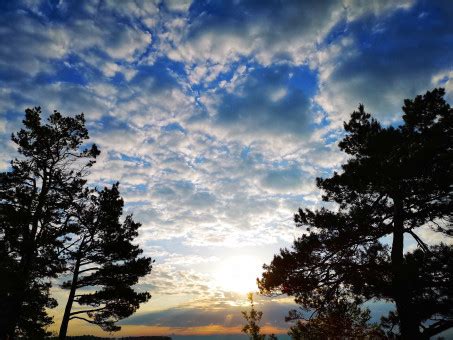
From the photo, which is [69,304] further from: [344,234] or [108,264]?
[344,234]

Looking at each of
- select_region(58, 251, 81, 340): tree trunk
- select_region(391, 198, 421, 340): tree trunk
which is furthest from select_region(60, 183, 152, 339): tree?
select_region(391, 198, 421, 340): tree trunk

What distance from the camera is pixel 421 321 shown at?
1095 cm

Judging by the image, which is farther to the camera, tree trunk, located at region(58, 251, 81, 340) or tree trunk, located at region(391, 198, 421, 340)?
tree trunk, located at region(58, 251, 81, 340)

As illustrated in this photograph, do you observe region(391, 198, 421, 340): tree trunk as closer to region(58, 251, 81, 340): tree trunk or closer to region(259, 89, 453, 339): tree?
region(259, 89, 453, 339): tree

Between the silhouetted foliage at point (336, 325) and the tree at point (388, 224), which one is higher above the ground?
the tree at point (388, 224)

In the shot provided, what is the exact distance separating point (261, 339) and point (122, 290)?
8.88m

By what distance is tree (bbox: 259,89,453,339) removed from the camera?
10898mm

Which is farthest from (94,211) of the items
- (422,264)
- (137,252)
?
(422,264)

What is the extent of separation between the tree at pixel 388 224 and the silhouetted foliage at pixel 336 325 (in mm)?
418

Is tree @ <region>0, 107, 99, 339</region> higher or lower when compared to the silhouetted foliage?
higher

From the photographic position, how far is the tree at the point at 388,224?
1090 cm

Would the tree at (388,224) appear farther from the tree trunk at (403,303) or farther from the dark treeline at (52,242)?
the dark treeline at (52,242)

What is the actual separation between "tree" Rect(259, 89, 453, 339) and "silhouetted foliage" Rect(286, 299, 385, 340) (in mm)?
418

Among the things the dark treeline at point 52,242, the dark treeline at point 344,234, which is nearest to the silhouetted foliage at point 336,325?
the dark treeline at point 344,234
